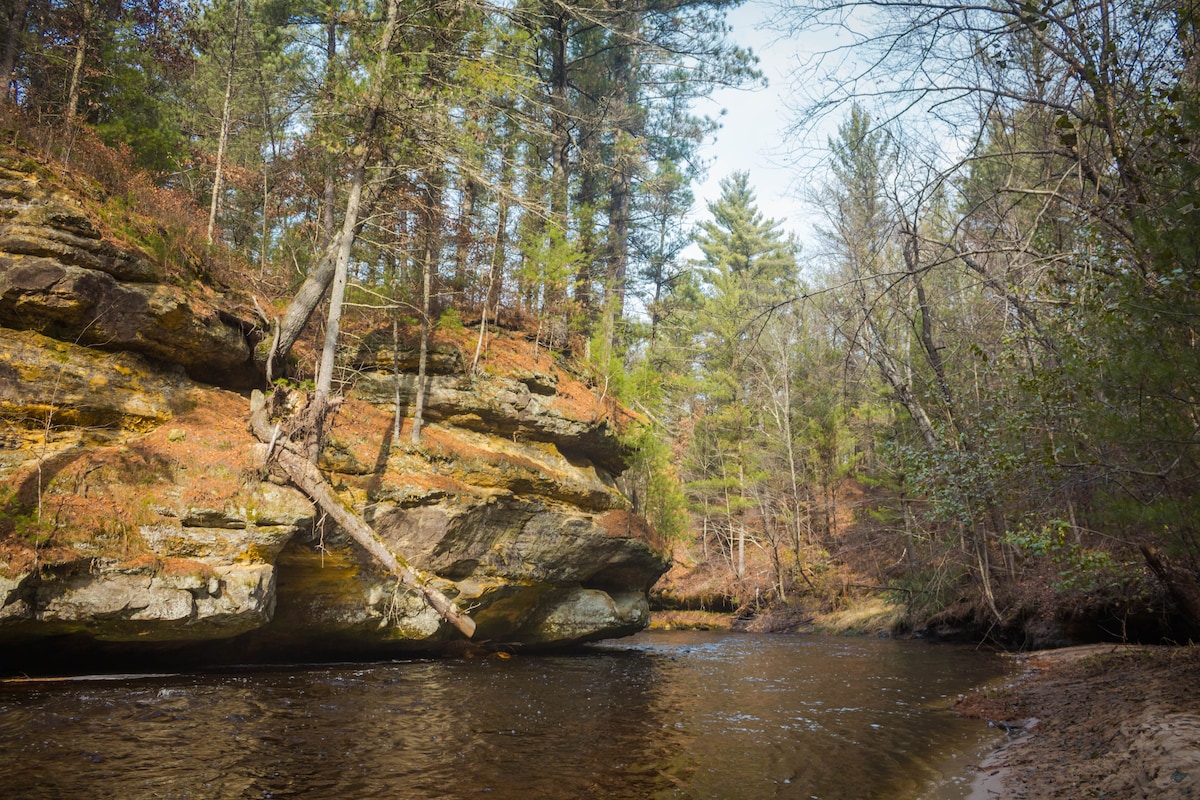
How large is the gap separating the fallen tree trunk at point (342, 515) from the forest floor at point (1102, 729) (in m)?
7.72

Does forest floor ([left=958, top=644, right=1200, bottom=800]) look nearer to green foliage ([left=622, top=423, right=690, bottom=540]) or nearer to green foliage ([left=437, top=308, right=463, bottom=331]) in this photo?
green foliage ([left=622, top=423, right=690, bottom=540])

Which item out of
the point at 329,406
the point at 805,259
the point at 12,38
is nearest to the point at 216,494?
the point at 329,406

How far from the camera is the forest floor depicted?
4.50 m

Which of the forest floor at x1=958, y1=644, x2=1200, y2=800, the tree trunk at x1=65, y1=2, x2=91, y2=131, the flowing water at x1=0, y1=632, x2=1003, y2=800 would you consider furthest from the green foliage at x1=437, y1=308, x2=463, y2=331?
the forest floor at x1=958, y1=644, x2=1200, y2=800

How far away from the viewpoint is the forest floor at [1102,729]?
450cm

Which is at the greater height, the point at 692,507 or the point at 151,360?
the point at 151,360

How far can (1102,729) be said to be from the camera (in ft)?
19.6

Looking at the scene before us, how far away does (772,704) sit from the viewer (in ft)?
29.8

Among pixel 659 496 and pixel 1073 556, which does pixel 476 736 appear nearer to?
pixel 1073 556

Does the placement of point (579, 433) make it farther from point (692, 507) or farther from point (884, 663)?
point (692, 507)

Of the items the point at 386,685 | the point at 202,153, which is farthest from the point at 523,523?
the point at 202,153

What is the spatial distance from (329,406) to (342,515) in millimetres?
2131

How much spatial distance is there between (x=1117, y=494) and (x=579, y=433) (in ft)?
37.8

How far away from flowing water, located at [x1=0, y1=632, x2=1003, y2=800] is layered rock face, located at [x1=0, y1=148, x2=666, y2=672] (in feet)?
3.31
